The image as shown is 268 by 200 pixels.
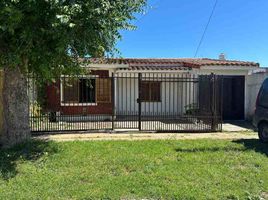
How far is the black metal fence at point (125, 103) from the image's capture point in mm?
13430

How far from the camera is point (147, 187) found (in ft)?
22.3

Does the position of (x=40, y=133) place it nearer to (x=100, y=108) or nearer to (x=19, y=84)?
(x=19, y=84)

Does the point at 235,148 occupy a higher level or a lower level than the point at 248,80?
lower

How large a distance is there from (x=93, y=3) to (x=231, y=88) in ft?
40.1

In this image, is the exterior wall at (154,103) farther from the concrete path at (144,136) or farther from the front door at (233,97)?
the concrete path at (144,136)

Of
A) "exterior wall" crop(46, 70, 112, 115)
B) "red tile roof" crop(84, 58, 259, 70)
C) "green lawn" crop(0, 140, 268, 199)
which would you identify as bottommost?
"green lawn" crop(0, 140, 268, 199)

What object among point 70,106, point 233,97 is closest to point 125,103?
point 70,106

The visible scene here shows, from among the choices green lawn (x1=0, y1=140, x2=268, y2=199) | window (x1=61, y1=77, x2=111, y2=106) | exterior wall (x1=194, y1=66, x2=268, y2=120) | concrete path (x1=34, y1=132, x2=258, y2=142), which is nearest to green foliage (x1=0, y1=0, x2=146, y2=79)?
green lawn (x1=0, y1=140, x2=268, y2=199)

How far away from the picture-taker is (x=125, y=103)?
65.0 feet

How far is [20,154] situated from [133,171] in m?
2.98

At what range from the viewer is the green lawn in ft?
21.6

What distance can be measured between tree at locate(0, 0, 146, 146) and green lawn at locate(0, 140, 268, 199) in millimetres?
1319

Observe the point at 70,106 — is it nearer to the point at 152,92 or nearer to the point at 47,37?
the point at 152,92

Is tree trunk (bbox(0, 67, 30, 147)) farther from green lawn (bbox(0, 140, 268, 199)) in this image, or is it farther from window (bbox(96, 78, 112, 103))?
window (bbox(96, 78, 112, 103))
